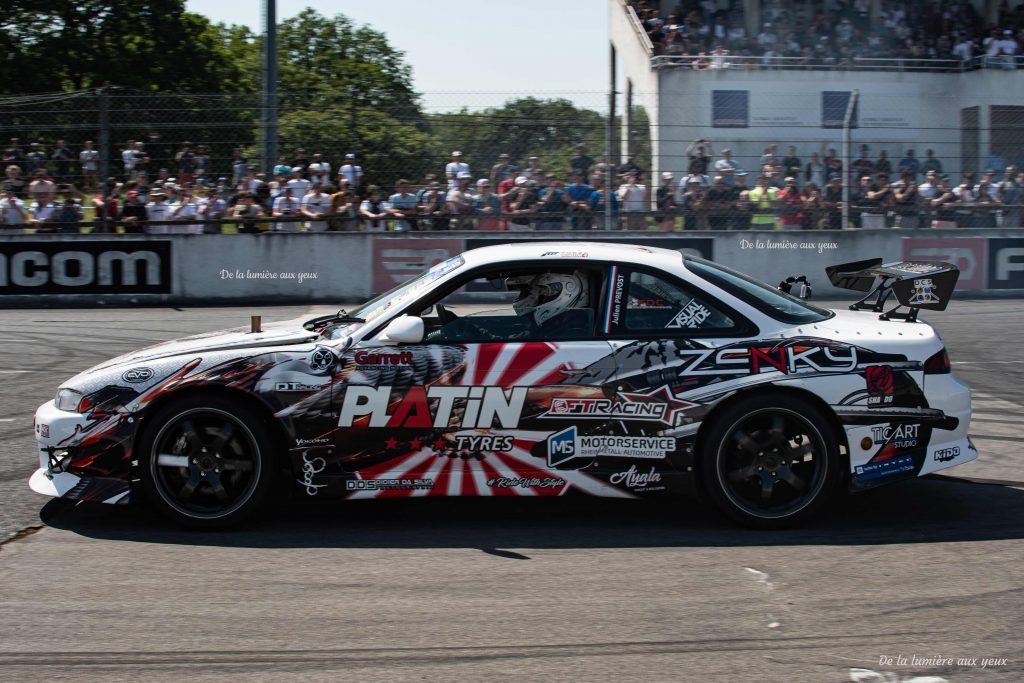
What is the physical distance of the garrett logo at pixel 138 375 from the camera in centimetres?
537

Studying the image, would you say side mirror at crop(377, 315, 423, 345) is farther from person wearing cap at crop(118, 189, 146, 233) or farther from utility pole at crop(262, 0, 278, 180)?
person wearing cap at crop(118, 189, 146, 233)

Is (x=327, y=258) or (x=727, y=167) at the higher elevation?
(x=727, y=167)

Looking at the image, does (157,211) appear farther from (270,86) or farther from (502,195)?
(502,195)

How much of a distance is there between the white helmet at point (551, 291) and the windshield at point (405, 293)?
34 centimetres

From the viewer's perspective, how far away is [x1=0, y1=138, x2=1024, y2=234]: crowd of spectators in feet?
51.4

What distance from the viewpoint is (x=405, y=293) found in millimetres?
5652

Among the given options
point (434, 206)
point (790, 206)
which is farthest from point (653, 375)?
point (790, 206)

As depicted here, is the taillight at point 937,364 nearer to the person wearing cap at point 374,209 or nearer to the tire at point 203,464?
the tire at point 203,464

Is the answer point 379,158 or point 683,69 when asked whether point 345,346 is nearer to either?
point 379,158

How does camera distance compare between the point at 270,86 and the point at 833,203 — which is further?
the point at 270,86

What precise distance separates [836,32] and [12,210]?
20.5 metres

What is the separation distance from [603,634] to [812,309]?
2.45 meters

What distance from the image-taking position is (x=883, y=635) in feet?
13.5

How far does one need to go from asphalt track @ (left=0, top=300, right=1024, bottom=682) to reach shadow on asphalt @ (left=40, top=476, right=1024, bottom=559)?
0.05 ft
